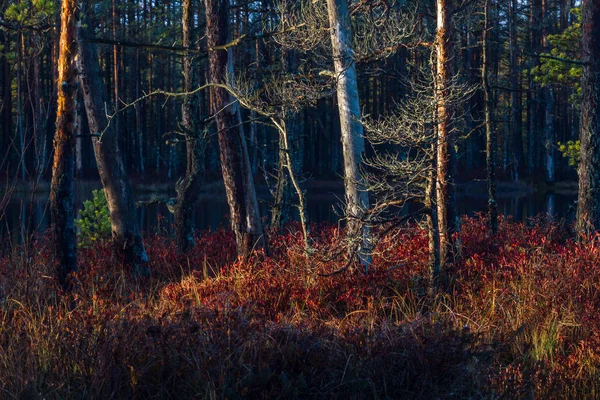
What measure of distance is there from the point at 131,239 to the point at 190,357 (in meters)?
6.63

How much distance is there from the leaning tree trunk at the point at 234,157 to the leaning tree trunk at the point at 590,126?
20.6 ft

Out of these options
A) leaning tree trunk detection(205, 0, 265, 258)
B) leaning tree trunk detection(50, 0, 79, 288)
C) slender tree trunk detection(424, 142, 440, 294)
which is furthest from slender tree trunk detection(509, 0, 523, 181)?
leaning tree trunk detection(50, 0, 79, 288)

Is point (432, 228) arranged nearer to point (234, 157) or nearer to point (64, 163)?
point (234, 157)

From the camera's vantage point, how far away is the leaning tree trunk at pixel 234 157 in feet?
39.9

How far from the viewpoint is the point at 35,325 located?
6195 millimetres

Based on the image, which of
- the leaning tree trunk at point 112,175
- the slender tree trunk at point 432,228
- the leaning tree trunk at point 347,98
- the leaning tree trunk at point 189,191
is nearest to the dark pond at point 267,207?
the leaning tree trunk at point 189,191

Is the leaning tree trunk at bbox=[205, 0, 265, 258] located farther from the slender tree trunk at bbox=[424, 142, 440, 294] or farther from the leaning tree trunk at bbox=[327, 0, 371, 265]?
the slender tree trunk at bbox=[424, 142, 440, 294]

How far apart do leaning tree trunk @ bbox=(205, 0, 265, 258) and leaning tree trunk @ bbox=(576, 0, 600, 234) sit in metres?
6.28

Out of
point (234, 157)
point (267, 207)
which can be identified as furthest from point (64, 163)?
point (267, 207)

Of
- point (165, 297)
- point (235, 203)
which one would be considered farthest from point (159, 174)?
point (165, 297)

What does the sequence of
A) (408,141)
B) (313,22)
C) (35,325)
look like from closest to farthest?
(35,325), (408,141), (313,22)

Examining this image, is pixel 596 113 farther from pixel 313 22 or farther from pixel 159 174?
pixel 159 174

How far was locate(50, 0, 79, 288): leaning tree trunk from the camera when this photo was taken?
8.96 metres

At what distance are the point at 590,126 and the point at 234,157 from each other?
6885 mm
